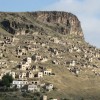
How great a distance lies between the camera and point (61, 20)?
185875mm

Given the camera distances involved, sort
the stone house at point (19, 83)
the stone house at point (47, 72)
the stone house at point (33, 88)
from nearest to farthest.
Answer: the stone house at point (33, 88)
the stone house at point (19, 83)
the stone house at point (47, 72)

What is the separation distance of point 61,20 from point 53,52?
121 ft

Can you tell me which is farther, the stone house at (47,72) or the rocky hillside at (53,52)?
the stone house at (47,72)

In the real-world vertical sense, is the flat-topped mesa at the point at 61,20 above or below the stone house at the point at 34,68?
above

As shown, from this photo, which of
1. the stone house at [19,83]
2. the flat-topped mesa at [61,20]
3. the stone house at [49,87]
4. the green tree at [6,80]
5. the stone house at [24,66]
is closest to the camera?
the green tree at [6,80]

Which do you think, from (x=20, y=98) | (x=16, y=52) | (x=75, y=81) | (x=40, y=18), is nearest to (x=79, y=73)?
(x=75, y=81)

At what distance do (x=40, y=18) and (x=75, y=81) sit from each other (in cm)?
5756

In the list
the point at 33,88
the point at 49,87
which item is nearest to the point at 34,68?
the point at 49,87

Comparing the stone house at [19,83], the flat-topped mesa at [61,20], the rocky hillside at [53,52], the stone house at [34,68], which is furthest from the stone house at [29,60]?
the flat-topped mesa at [61,20]

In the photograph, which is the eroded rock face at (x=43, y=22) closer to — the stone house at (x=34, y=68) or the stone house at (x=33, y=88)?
the stone house at (x=34, y=68)

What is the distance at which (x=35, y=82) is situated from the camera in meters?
120

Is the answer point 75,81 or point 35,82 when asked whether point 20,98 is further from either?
point 75,81

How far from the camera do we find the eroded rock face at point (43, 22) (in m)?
165

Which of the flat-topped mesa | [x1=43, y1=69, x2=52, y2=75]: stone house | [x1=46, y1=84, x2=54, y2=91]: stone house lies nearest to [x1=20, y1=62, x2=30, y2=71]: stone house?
[x1=43, y1=69, x2=52, y2=75]: stone house
